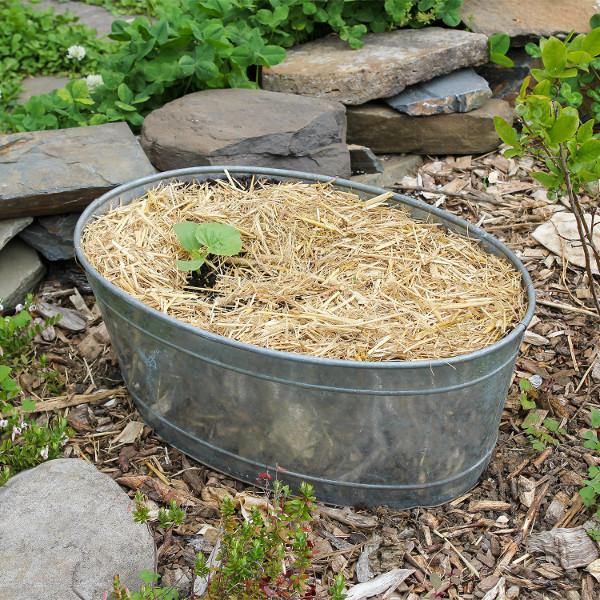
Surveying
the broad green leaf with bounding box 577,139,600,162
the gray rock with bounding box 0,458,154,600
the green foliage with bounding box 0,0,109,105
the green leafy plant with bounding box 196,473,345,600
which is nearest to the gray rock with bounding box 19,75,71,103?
the green foliage with bounding box 0,0,109,105

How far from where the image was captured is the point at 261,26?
4.03 meters

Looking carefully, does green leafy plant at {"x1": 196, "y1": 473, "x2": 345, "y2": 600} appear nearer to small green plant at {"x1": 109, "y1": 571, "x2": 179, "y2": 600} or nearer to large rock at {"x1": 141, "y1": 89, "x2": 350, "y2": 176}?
small green plant at {"x1": 109, "y1": 571, "x2": 179, "y2": 600}

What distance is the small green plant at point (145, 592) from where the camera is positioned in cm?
190

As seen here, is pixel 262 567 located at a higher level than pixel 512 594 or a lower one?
higher

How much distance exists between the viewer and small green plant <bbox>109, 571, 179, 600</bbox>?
1.90m

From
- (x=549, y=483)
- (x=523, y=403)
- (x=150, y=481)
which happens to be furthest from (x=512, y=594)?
(x=150, y=481)

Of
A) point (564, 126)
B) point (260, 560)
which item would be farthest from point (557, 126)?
point (260, 560)

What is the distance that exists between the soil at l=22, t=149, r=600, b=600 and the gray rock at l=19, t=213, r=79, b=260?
0.14 metres

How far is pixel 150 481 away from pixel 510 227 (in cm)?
191

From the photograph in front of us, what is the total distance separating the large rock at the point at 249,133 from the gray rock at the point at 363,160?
0.55ft

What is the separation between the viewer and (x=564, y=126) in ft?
7.34

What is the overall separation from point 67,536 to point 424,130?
2563mm

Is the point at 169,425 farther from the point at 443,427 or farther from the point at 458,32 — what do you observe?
the point at 458,32

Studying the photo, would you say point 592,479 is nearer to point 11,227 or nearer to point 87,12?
point 11,227
